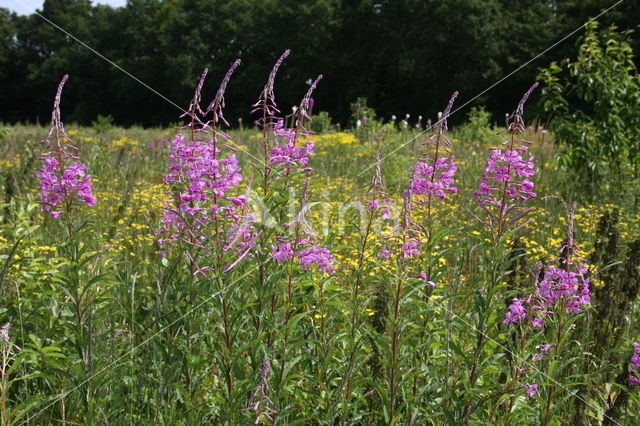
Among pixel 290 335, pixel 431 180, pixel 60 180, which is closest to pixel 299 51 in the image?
pixel 431 180

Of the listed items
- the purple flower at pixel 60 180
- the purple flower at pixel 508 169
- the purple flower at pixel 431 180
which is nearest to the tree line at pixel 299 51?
the purple flower at pixel 431 180

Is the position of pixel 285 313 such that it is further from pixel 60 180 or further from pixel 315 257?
pixel 60 180

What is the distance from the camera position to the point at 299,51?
39.8 metres

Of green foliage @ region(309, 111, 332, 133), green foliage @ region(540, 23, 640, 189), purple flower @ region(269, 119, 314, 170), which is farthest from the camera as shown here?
green foliage @ region(309, 111, 332, 133)

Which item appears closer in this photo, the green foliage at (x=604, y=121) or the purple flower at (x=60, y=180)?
the purple flower at (x=60, y=180)

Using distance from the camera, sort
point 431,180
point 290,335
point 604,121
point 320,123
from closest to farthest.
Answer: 1. point 290,335
2. point 431,180
3. point 604,121
4. point 320,123

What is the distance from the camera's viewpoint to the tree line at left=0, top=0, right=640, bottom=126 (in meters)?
35.4

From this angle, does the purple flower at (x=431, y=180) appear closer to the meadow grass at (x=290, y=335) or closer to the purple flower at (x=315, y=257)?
the meadow grass at (x=290, y=335)

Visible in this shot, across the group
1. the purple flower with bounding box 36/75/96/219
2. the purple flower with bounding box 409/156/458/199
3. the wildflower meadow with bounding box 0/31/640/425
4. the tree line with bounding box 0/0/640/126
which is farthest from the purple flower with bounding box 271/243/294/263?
the tree line with bounding box 0/0/640/126

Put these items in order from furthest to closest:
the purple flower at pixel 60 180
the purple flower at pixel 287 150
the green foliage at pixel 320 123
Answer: the green foliage at pixel 320 123
the purple flower at pixel 287 150
the purple flower at pixel 60 180

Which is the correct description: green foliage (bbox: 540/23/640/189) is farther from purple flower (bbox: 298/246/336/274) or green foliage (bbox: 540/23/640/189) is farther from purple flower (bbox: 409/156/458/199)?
purple flower (bbox: 298/246/336/274)

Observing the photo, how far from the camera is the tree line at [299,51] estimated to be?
35.4m

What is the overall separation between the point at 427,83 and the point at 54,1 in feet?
144

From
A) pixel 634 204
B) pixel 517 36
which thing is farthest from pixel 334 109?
pixel 634 204
